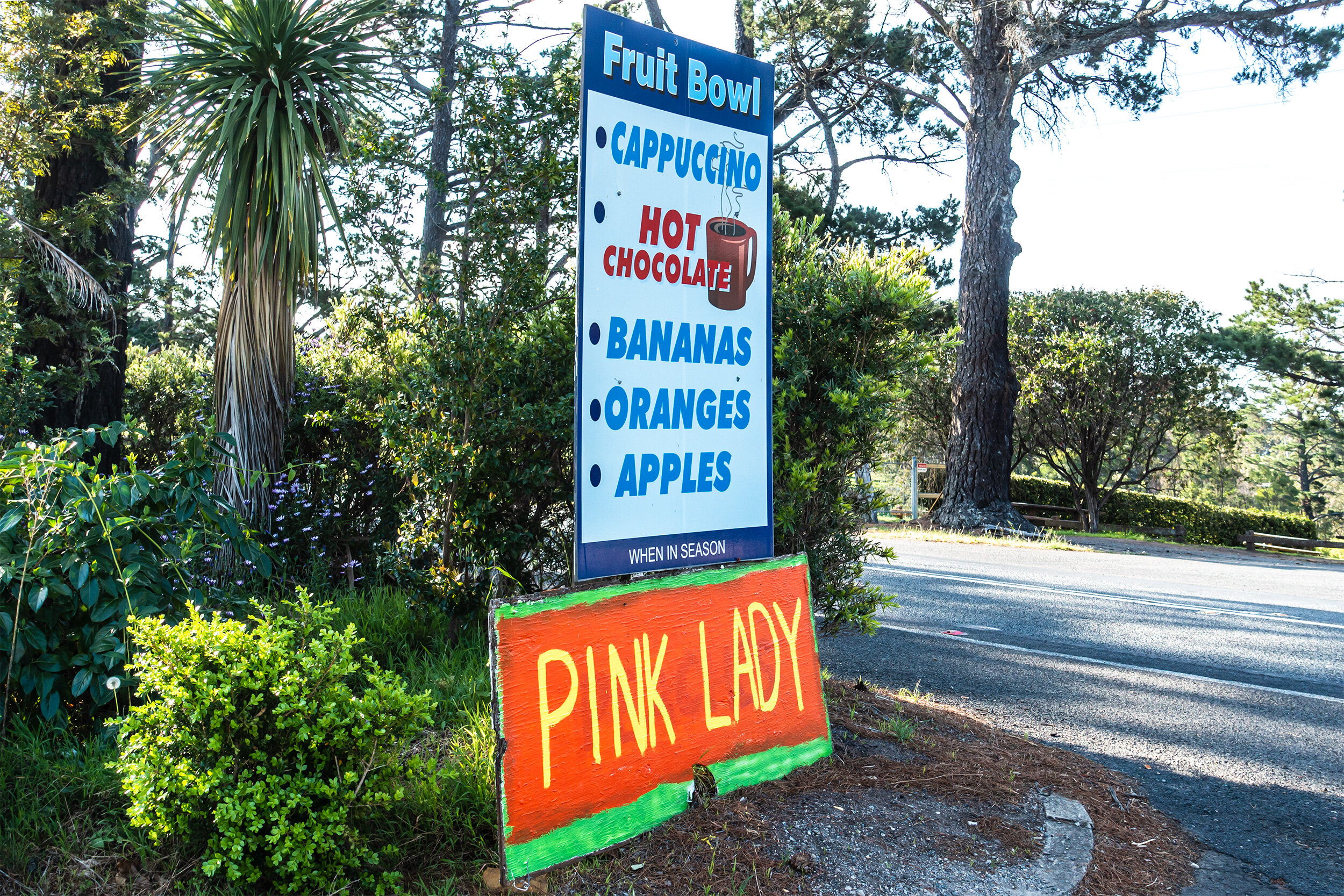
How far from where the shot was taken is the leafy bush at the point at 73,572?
9.32 ft

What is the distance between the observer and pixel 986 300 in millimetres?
15789

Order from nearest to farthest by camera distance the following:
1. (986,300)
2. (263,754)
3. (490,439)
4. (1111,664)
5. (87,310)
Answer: (263,754) → (490,439) → (1111,664) → (87,310) → (986,300)

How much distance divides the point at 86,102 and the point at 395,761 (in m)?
8.04

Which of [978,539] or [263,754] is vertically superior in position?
[263,754]

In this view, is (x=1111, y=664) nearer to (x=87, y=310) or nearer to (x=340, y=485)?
(x=340, y=485)

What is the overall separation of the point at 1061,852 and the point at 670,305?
7.79 ft

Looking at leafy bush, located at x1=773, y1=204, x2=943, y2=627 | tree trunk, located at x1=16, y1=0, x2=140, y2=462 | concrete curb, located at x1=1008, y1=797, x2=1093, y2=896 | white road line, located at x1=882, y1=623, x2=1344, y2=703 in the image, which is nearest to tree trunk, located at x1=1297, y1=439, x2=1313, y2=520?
white road line, located at x1=882, y1=623, x2=1344, y2=703

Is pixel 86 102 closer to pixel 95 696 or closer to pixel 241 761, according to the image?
pixel 95 696

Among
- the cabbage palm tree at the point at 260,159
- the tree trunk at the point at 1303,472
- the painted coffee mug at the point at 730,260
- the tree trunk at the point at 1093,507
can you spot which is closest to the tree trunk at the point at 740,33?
the cabbage palm tree at the point at 260,159

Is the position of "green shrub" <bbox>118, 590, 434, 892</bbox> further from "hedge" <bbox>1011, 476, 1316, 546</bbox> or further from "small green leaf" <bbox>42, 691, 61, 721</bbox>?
"hedge" <bbox>1011, 476, 1316, 546</bbox>

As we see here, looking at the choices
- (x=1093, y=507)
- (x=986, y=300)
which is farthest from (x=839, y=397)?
(x=1093, y=507)

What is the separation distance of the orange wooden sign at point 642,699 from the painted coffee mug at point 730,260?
42.7 inches

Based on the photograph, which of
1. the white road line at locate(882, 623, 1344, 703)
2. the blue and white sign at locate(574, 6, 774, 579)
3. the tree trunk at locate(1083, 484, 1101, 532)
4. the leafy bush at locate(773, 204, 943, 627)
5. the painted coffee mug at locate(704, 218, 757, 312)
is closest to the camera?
the blue and white sign at locate(574, 6, 774, 579)

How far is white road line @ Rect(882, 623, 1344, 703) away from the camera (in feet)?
17.4
